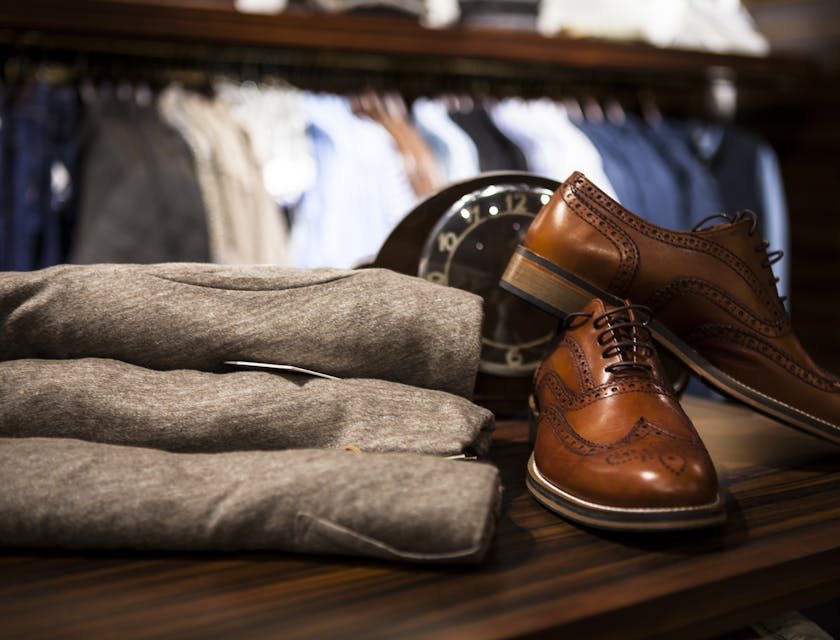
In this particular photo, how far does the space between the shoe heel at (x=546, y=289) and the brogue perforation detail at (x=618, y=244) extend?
0.08 ft

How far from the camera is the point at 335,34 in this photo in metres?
1.50

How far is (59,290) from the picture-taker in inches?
22.8

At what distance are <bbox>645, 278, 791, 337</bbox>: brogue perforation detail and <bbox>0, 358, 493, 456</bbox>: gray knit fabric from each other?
0.21 metres

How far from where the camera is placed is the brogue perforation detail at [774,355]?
69cm

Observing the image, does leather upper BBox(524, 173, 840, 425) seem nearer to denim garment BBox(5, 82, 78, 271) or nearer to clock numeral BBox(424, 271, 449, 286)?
clock numeral BBox(424, 271, 449, 286)

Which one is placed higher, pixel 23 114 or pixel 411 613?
pixel 23 114

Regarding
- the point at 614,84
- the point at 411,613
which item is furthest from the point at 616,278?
the point at 614,84

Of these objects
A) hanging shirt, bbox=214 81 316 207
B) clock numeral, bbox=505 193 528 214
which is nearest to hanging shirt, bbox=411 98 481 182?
hanging shirt, bbox=214 81 316 207

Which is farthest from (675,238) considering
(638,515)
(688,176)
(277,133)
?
(688,176)

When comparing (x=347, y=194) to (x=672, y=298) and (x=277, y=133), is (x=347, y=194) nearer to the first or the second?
(x=277, y=133)

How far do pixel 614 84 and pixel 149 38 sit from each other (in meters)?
1.15

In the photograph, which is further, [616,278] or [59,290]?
[616,278]

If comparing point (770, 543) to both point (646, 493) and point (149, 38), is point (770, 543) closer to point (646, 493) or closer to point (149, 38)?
point (646, 493)

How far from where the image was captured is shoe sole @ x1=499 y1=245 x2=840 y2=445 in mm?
690
